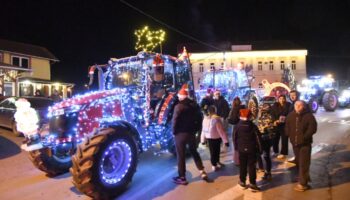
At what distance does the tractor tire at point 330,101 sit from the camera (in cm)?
2219

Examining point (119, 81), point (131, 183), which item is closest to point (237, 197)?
point (131, 183)

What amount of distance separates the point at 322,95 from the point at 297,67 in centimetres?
3187

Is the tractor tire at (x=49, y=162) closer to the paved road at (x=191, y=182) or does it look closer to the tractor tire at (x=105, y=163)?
the paved road at (x=191, y=182)

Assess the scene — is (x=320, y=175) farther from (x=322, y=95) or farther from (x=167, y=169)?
(x=322, y=95)

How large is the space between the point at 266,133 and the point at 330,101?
1614 cm

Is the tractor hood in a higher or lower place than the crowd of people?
higher

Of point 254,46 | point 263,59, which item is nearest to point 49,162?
point 263,59

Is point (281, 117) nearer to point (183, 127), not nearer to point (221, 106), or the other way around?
point (221, 106)

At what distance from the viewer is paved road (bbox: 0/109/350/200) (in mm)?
6480

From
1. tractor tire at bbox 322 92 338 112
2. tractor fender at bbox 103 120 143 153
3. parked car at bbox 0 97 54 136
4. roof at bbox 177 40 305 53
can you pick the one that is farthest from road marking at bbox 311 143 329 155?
roof at bbox 177 40 305 53

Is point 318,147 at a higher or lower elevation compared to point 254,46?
lower

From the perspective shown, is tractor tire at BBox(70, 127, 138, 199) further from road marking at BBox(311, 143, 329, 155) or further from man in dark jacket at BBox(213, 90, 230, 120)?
road marking at BBox(311, 143, 329, 155)

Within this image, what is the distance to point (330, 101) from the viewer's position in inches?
875

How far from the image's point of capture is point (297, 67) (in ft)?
174
